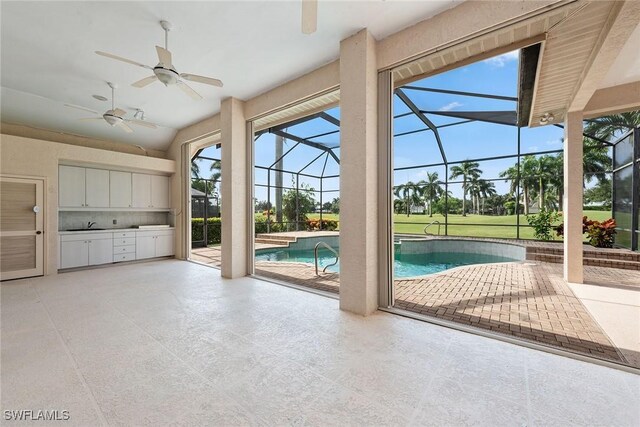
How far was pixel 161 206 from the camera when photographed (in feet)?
23.0

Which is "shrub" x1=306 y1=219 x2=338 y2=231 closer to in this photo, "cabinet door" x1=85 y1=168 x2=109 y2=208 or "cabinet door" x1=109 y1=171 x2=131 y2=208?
"cabinet door" x1=109 y1=171 x2=131 y2=208

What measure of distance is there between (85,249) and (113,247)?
1.59 ft

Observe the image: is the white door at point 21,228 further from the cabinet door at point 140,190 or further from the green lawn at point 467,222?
the green lawn at point 467,222

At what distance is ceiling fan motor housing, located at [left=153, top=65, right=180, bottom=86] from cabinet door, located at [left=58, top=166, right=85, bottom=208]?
14.1 ft

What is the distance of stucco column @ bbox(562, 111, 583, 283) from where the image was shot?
13.3 feet

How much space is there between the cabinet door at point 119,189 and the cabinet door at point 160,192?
0.52 m

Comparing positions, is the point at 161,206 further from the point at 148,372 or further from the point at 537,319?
the point at 537,319

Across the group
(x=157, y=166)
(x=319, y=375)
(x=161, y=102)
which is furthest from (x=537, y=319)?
(x=157, y=166)

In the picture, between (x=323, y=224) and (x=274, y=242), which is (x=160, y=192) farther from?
(x=323, y=224)

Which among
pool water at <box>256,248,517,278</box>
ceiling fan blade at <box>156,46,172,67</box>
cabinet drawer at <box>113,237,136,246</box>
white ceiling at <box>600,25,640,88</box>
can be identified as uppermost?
white ceiling at <box>600,25,640,88</box>

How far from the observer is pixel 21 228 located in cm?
479

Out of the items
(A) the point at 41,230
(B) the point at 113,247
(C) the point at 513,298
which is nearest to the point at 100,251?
(B) the point at 113,247

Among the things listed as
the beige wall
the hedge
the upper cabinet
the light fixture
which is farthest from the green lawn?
the beige wall

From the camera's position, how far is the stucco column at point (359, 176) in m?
3.08
